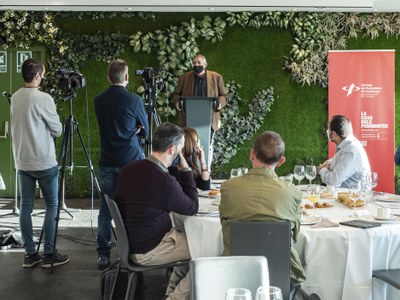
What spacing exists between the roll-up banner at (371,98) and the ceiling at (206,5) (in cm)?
72

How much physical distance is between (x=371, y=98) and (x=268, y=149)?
Result: 5.74m

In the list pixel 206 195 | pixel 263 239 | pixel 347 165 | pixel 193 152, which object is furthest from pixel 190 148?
pixel 263 239

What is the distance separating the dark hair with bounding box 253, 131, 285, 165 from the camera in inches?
115

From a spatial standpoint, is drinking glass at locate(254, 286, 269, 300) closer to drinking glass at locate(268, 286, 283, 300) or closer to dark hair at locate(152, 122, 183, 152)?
drinking glass at locate(268, 286, 283, 300)

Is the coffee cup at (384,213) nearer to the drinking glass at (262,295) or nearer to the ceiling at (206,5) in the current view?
the drinking glass at (262,295)

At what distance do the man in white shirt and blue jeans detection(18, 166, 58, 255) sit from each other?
2.23m

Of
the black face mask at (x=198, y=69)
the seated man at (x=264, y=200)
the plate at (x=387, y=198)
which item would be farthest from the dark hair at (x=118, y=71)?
the black face mask at (x=198, y=69)

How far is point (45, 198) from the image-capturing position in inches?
190

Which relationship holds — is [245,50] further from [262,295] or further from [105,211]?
[262,295]

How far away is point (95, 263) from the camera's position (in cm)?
511

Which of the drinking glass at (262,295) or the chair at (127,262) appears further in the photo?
the chair at (127,262)

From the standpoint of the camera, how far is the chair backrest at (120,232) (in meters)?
3.23

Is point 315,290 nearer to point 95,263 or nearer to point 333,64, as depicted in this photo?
point 95,263

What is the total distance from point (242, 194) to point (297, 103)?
241 inches
